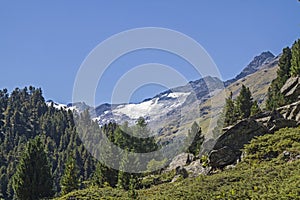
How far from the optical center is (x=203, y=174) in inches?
1638

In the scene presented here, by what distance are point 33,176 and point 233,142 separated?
93.6ft

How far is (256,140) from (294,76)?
24799 millimetres

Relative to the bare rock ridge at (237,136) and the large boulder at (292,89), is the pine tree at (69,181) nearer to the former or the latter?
the bare rock ridge at (237,136)

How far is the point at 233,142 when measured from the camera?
42.7m

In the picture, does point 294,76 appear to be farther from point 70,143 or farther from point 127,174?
point 70,143

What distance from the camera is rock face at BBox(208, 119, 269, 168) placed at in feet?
136

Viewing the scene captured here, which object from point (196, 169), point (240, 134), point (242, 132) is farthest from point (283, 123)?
point (196, 169)

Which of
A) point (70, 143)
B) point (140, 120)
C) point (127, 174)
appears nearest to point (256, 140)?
point (127, 174)

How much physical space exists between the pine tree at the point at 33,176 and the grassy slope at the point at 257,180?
60.1 ft

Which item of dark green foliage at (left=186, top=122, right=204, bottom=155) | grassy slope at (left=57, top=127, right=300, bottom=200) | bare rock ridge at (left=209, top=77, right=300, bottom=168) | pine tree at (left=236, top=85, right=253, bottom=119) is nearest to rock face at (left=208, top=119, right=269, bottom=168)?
bare rock ridge at (left=209, top=77, right=300, bottom=168)

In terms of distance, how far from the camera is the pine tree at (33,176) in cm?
5656

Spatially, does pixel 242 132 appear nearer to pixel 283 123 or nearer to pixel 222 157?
pixel 222 157

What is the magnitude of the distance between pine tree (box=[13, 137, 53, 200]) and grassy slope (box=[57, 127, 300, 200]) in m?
18.3

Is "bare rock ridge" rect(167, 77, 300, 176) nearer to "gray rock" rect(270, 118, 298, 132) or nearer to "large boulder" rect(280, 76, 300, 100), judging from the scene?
"gray rock" rect(270, 118, 298, 132)
